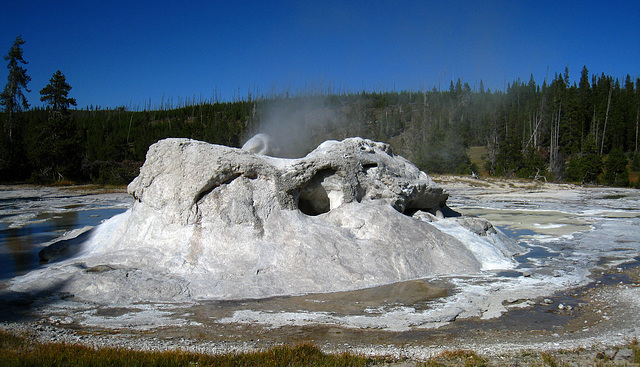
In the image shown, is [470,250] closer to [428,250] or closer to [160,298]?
[428,250]

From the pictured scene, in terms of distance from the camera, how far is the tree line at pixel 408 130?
3512cm

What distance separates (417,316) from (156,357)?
3199 mm

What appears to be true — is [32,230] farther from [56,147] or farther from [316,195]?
[56,147]

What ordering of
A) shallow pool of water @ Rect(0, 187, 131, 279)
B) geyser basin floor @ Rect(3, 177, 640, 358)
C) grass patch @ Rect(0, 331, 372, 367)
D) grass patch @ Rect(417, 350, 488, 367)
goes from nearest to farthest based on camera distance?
grass patch @ Rect(0, 331, 372, 367) < grass patch @ Rect(417, 350, 488, 367) < geyser basin floor @ Rect(3, 177, 640, 358) < shallow pool of water @ Rect(0, 187, 131, 279)

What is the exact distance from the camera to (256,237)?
764cm

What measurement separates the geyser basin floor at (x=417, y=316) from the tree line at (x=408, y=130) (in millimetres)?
11295

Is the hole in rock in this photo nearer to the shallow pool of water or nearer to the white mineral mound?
the white mineral mound

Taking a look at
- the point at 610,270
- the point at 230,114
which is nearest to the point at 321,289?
the point at 610,270

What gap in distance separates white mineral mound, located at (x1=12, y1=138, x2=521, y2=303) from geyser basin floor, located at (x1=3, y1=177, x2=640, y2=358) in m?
0.43

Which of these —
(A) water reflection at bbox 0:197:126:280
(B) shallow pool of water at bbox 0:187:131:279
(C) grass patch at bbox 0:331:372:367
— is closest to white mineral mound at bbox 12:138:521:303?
(A) water reflection at bbox 0:197:126:280

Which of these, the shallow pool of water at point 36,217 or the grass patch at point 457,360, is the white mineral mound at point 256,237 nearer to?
the shallow pool of water at point 36,217

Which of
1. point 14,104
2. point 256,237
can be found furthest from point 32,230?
point 14,104

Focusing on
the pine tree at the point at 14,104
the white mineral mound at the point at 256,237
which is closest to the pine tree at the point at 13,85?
the pine tree at the point at 14,104

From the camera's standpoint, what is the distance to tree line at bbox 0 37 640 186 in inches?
1383
